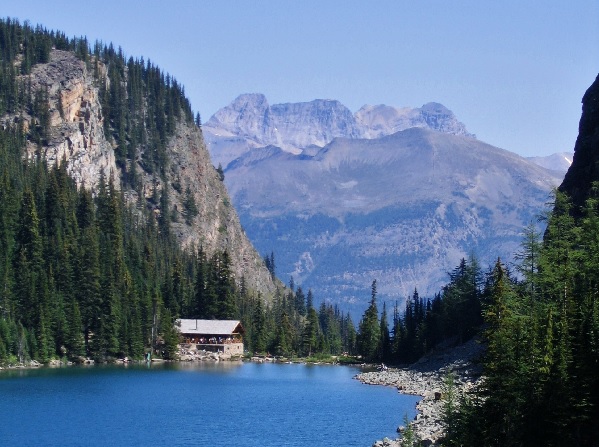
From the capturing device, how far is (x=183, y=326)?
18038cm

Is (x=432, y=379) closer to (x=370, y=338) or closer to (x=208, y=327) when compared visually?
(x=370, y=338)

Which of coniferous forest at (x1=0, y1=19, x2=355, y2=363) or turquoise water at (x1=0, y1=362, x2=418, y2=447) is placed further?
coniferous forest at (x1=0, y1=19, x2=355, y2=363)

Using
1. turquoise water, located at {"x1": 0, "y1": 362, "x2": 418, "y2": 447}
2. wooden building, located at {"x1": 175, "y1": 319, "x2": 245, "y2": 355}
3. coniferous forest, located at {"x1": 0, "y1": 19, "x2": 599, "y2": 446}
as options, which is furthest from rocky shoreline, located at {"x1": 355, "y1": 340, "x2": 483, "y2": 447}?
wooden building, located at {"x1": 175, "y1": 319, "x2": 245, "y2": 355}

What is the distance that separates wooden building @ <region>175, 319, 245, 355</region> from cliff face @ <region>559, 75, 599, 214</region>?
81476 millimetres

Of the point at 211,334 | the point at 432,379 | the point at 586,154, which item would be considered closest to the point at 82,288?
the point at 211,334

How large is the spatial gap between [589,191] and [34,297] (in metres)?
84.2

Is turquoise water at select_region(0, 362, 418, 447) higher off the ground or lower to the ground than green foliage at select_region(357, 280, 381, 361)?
lower

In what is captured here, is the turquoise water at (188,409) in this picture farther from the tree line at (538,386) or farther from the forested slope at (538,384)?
the tree line at (538,386)

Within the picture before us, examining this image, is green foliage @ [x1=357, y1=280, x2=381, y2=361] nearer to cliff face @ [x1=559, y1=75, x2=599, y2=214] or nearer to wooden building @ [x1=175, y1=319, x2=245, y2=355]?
wooden building @ [x1=175, y1=319, x2=245, y2=355]

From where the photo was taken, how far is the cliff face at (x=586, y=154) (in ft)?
371

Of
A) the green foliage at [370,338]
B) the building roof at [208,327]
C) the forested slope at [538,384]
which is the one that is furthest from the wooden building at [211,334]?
the forested slope at [538,384]

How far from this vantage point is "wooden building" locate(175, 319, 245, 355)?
590 feet

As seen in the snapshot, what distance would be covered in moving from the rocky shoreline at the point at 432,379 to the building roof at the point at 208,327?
43194 millimetres

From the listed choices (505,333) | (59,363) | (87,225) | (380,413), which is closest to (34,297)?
(59,363)
